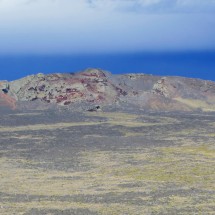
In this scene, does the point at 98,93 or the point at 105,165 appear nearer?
the point at 105,165

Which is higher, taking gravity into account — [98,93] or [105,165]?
[98,93]

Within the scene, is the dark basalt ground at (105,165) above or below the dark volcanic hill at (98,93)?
below

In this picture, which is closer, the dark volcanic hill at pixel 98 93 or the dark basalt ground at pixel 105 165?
the dark basalt ground at pixel 105 165

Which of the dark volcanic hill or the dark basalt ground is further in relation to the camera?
the dark volcanic hill

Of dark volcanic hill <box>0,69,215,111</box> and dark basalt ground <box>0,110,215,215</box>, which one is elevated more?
dark volcanic hill <box>0,69,215,111</box>

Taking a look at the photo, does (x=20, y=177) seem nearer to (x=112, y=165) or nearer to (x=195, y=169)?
(x=112, y=165)
